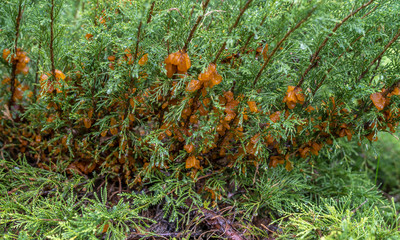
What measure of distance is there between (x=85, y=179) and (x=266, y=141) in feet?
2.72

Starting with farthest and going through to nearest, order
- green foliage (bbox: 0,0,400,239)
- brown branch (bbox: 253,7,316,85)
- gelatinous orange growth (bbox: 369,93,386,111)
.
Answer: gelatinous orange growth (bbox: 369,93,386,111) → green foliage (bbox: 0,0,400,239) → brown branch (bbox: 253,7,316,85)

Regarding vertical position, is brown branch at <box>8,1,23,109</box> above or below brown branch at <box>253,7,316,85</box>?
below

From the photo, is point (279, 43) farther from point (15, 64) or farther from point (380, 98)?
point (15, 64)

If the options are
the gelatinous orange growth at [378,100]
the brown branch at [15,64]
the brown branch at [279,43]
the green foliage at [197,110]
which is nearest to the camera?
the brown branch at [279,43]

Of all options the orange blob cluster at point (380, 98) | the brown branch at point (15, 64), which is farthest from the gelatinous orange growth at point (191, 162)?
the brown branch at point (15, 64)

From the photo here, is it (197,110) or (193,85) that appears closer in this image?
(193,85)

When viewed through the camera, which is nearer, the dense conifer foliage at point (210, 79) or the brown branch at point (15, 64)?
the dense conifer foliage at point (210, 79)

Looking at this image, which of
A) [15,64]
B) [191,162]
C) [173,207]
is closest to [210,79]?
[191,162]

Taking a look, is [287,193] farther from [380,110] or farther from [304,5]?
[304,5]

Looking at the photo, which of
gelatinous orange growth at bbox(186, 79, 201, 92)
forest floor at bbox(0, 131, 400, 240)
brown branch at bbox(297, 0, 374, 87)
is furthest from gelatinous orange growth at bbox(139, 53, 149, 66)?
brown branch at bbox(297, 0, 374, 87)

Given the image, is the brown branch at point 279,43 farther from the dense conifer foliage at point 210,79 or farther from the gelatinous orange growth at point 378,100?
the gelatinous orange growth at point 378,100

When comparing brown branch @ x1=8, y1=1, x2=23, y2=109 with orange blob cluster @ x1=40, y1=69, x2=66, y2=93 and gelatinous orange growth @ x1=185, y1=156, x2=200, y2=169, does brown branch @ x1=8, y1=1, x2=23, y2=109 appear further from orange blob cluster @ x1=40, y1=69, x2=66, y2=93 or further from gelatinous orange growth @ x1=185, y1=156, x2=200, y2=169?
gelatinous orange growth @ x1=185, y1=156, x2=200, y2=169

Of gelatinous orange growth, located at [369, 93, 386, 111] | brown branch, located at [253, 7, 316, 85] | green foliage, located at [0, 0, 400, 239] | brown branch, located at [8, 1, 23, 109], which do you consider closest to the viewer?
brown branch, located at [253, 7, 316, 85]

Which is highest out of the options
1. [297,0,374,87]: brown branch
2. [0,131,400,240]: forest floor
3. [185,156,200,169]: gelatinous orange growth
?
[297,0,374,87]: brown branch
